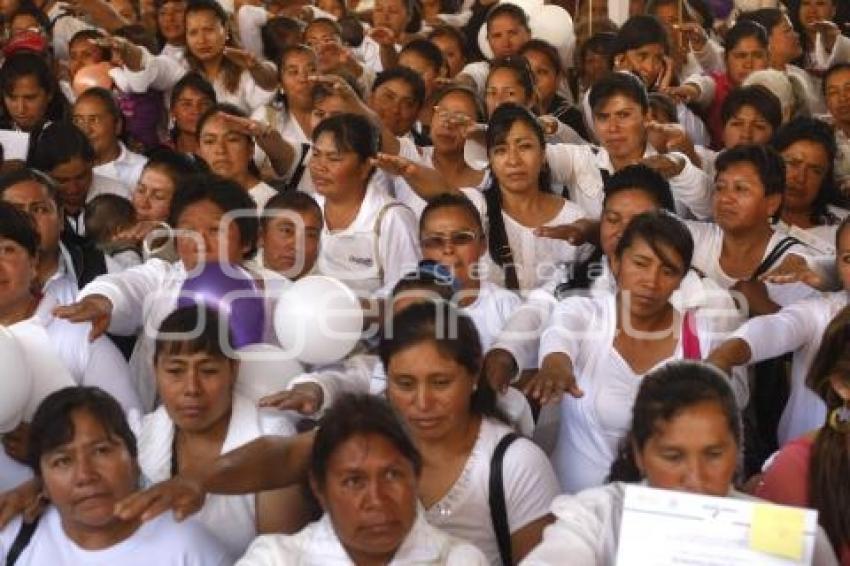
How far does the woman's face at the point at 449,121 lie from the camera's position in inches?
167

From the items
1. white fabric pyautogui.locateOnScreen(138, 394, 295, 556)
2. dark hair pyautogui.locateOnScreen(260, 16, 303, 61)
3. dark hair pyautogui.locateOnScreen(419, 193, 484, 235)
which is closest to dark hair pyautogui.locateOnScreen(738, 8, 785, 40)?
dark hair pyautogui.locateOnScreen(260, 16, 303, 61)

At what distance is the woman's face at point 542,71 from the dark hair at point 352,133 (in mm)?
1381

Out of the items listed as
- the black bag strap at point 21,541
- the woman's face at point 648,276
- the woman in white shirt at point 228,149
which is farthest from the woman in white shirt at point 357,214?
the black bag strap at point 21,541

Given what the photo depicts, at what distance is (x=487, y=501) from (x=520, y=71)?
2510mm

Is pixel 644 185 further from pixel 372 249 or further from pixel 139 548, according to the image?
pixel 139 548

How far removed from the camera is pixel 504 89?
4.53 metres

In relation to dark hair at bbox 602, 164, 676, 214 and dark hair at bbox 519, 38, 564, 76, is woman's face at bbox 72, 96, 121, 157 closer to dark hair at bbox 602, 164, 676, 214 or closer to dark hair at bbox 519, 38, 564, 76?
Answer: dark hair at bbox 519, 38, 564, 76

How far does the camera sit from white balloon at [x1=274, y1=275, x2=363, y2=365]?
2.82 m

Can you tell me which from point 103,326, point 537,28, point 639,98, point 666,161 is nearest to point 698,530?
point 103,326

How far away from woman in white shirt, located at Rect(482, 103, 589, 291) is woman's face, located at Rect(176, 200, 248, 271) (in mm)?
803

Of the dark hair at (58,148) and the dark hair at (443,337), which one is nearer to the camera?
the dark hair at (443,337)

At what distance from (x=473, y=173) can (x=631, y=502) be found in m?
2.53

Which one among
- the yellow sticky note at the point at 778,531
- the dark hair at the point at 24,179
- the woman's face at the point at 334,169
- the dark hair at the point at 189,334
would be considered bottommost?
the yellow sticky note at the point at 778,531

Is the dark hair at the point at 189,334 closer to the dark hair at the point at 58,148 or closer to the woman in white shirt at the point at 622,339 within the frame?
the woman in white shirt at the point at 622,339
